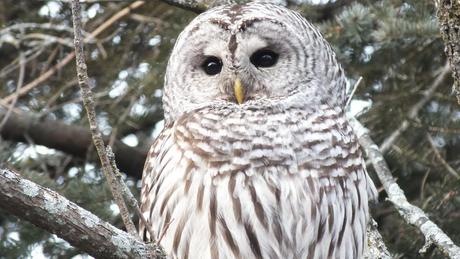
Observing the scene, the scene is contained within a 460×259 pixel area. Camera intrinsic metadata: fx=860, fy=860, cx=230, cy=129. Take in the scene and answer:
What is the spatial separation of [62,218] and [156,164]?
1180 mm

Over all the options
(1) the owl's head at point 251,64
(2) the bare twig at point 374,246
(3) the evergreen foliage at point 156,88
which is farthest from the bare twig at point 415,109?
(2) the bare twig at point 374,246

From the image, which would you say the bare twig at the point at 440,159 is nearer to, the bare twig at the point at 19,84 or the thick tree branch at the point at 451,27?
the thick tree branch at the point at 451,27

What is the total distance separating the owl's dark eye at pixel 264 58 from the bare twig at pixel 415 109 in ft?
2.57

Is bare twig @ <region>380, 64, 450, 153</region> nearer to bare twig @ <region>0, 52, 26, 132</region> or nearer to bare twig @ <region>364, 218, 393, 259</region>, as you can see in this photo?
bare twig @ <region>364, 218, 393, 259</region>

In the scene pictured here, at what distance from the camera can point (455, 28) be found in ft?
8.22

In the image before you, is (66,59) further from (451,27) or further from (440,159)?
(451,27)

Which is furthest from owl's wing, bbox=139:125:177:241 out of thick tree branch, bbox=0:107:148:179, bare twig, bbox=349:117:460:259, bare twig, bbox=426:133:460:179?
bare twig, bbox=426:133:460:179

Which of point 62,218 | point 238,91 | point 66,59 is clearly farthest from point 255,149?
point 66,59

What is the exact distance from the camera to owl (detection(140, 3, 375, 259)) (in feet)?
10.3

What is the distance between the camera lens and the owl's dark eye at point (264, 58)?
362 cm

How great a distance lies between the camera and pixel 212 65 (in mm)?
3646

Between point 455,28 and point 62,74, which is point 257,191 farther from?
point 62,74

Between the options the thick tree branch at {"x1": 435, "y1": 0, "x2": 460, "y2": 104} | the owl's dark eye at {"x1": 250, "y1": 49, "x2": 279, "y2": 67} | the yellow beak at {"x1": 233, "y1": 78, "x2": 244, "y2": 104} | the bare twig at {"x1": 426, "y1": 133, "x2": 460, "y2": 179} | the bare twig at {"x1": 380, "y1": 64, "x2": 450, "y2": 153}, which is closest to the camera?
the thick tree branch at {"x1": 435, "y1": 0, "x2": 460, "y2": 104}

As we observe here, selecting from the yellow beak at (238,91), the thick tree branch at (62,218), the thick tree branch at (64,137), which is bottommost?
the thick tree branch at (64,137)
